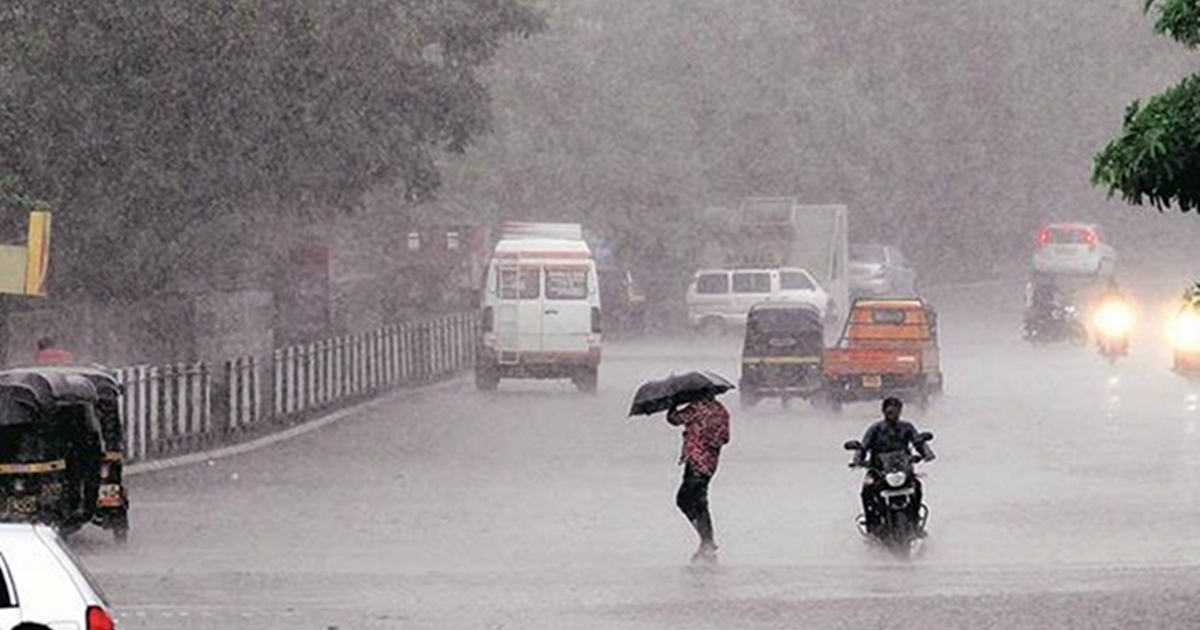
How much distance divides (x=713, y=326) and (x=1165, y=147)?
58.0 metres

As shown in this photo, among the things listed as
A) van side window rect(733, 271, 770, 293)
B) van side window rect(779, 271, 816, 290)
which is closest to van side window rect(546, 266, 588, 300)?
van side window rect(779, 271, 816, 290)

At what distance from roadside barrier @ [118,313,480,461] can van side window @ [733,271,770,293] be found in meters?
18.4

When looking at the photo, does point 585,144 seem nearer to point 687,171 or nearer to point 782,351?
point 687,171

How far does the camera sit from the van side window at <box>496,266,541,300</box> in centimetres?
5066

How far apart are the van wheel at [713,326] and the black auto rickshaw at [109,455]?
48.8 meters

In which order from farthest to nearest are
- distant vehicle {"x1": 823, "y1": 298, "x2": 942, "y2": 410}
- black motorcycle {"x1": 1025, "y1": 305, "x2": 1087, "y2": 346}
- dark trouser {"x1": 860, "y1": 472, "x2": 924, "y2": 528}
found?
black motorcycle {"x1": 1025, "y1": 305, "x2": 1087, "y2": 346} → distant vehicle {"x1": 823, "y1": 298, "x2": 942, "y2": 410} → dark trouser {"x1": 860, "y1": 472, "x2": 924, "y2": 528}

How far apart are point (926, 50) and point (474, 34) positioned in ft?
165

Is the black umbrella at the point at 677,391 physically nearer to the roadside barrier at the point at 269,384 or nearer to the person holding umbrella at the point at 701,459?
the person holding umbrella at the point at 701,459

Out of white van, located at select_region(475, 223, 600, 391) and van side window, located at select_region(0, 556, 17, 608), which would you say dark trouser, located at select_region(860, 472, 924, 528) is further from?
white van, located at select_region(475, 223, 600, 391)

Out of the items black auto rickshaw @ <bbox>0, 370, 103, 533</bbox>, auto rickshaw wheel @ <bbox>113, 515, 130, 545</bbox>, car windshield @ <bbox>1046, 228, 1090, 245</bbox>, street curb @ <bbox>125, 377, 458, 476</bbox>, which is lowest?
street curb @ <bbox>125, 377, 458, 476</bbox>

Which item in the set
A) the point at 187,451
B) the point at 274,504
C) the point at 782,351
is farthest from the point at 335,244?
the point at 274,504

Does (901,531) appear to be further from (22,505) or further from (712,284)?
(712,284)

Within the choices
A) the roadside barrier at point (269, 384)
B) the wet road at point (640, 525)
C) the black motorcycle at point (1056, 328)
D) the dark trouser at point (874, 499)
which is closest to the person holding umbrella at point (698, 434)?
the wet road at point (640, 525)

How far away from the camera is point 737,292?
74250 millimetres
